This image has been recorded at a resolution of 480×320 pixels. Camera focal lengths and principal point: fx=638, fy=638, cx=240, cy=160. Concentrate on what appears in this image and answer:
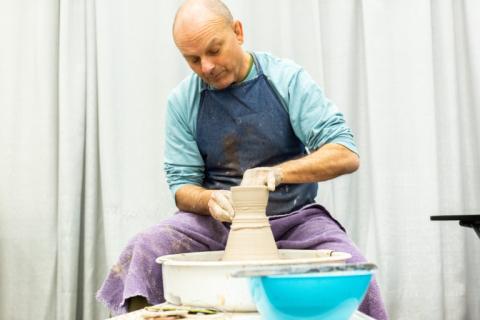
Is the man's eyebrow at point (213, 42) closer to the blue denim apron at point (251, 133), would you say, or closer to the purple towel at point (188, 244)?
the blue denim apron at point (251, 133)

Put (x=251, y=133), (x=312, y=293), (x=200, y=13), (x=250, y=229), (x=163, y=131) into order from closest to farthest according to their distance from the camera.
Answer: (x=312, y=293) → (x=250, y=229) → (x=200, y=13) → (x=251, y=133) → (x=163, y=131)

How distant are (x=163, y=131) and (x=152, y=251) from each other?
1012 millimetres

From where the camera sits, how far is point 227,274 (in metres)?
1.11

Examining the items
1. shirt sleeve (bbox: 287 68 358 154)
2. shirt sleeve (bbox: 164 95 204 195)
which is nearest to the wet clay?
shirt sleeve (bbox: 287 68 358 154)

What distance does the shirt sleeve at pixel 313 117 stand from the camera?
62.7 inches

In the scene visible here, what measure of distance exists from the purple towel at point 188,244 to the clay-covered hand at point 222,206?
0.18 metres

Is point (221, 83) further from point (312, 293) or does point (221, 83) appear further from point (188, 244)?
point (312, 293)

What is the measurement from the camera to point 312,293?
2.76 feet

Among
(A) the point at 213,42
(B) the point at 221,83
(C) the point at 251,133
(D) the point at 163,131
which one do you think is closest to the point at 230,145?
(C) the point at 251,133

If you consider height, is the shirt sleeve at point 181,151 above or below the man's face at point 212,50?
below

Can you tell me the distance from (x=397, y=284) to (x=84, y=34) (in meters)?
1.50

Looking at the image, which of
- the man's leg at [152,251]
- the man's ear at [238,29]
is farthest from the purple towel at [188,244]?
the man's ear at [238,29]

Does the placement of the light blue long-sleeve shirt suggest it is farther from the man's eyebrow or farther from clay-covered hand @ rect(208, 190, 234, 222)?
clay-covered hand @ rect(208, 190, 234, 222)

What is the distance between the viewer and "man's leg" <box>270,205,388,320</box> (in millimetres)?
1348
